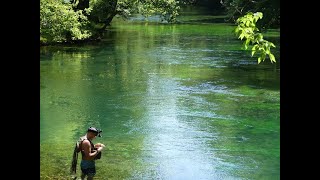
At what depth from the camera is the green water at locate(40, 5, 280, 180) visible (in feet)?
27.1

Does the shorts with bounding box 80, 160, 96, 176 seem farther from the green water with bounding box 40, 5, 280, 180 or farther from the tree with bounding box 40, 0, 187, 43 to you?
the tree with bounding box 40, 0, 187, 43

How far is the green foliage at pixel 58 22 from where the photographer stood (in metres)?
19.4

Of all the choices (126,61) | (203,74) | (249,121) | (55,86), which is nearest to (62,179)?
(249,121)

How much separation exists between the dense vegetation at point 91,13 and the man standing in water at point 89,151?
1099cm

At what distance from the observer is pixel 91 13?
25.6 metres

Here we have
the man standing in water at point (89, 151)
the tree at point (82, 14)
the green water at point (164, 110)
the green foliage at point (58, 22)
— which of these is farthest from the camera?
the tree at point (82, 14)

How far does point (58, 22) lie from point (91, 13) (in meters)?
5.37

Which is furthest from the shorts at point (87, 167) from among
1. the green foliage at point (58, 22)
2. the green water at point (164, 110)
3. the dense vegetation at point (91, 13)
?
the green foliage at point (58, 22)

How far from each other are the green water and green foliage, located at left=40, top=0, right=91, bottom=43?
633mm

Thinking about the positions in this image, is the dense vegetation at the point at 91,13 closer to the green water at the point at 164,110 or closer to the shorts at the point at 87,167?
the green water at the point at 164,110

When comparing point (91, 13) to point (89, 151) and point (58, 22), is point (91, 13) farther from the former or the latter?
point (89, 151)

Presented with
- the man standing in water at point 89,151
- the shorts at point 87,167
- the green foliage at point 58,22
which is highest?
the green foliage at point 58,22

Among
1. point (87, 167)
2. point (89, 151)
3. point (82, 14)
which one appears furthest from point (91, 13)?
point (89, 151)
